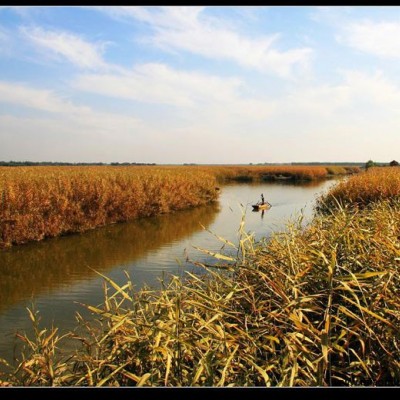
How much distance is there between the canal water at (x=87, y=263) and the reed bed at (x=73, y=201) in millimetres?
535

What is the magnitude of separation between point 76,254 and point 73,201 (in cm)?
404

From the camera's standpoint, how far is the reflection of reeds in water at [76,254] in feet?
30.3

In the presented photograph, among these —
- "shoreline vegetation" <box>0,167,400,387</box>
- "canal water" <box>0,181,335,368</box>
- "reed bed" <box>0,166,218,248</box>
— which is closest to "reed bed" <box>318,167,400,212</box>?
"canal water" <box>0,181,335,368</box>

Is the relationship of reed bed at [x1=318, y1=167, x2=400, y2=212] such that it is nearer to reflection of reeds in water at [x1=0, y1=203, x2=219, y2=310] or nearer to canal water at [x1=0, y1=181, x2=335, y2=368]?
canal water at [x1=0, y1=181, x2=335, y2=368]

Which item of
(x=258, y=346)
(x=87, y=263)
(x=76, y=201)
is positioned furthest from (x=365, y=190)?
(x=258, y=346)

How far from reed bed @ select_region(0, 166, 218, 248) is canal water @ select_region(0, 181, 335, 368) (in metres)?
0.54

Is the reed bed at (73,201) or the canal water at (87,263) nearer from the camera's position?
the canal water at (87,263)

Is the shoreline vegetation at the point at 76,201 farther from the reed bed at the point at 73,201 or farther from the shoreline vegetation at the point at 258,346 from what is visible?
the shoreline vegetation at the point at 258,346

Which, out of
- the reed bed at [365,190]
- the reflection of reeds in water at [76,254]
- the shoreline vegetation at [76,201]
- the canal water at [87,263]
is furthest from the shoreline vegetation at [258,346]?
the shoreline vegetation at [76,201]

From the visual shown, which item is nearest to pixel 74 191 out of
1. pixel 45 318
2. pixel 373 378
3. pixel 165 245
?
pixel 165 245

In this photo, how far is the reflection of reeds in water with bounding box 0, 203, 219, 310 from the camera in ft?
30.3

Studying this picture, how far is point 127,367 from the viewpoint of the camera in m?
2.94

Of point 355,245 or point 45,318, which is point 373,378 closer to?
point 355,245

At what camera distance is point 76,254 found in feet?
39.4
